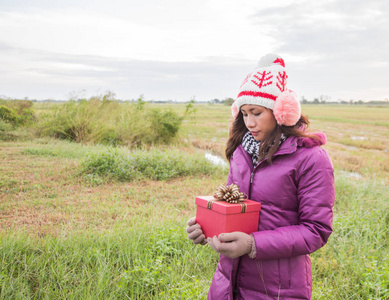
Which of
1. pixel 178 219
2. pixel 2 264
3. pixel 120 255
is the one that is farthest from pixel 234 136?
pixel 178 219

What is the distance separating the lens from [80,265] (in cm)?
301

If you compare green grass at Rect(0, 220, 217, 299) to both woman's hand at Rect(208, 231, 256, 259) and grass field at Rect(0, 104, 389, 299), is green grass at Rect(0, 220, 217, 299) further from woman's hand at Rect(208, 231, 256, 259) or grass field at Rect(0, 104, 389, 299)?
woman's hand at Rect(208, 231, 256, 259)

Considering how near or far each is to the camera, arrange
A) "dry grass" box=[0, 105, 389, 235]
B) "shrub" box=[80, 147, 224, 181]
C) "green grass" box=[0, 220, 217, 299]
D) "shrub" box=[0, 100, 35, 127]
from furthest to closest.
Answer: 1. "shrub" box=[0, 100, 35, 127]
2. "shrub" box=[80, 147, 224, 181]
3. "dry grass" box=[0, 105, 389, 235]
4. "green grass" box=[0, 220, 217, 299]

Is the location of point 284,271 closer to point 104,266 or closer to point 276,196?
point 276,196

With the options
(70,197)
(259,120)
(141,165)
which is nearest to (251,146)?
(259,120)

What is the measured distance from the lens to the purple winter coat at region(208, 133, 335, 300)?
4.54ft

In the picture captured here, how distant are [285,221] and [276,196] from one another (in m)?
0.12

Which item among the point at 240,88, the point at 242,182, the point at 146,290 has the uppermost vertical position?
the point at 240,88

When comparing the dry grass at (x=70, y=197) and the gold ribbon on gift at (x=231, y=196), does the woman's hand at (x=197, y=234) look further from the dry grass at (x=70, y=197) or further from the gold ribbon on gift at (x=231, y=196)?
the dry grass at (x=70, y=197)

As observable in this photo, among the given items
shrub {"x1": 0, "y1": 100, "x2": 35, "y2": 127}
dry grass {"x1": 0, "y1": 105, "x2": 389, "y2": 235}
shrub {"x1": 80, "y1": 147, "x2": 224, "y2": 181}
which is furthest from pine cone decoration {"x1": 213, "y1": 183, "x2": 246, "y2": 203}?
shrub {"x1": 0, "y1": 100, "x2": 35, "y2": 127}

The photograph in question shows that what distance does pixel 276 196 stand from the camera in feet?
4.84

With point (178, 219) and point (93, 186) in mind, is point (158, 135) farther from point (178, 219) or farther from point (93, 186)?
point (178, 219)

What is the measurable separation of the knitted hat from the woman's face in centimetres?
3

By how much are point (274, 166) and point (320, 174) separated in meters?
0.21
